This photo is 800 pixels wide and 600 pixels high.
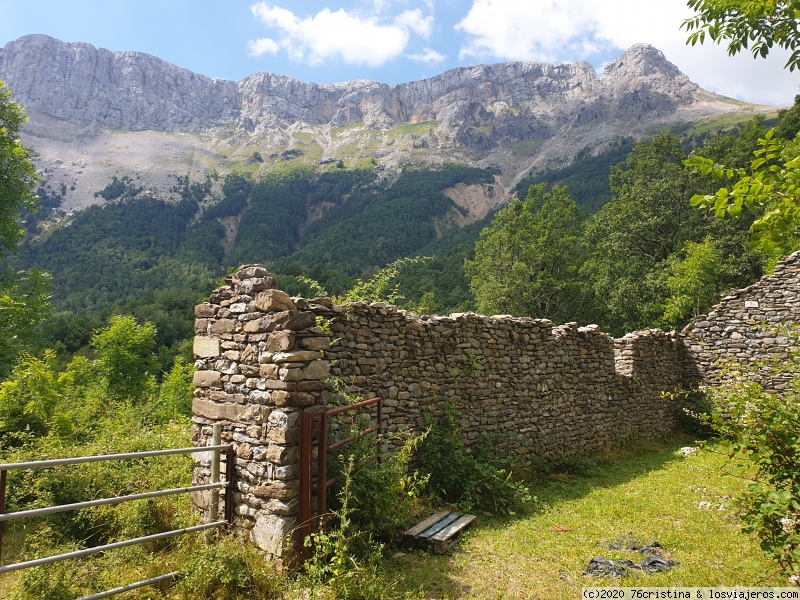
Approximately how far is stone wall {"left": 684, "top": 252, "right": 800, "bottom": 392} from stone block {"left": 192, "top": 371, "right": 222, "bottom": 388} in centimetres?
1187

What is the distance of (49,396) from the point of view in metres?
10.1

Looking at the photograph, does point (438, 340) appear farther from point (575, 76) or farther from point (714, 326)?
point (575, 76)

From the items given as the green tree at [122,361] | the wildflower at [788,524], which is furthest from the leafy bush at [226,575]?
the green tree at [122,361]

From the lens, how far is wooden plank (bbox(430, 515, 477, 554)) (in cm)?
507

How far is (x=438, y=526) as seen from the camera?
216 inches

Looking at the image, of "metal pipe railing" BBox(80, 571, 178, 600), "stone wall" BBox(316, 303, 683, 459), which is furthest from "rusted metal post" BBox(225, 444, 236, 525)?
"stone wall" BBox(316, 303, 683, 459)

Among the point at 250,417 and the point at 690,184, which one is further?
the point at 690,184

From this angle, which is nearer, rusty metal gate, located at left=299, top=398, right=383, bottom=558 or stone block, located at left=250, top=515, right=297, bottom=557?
stone block, located at left=250, top=515, right=297, bottom=557

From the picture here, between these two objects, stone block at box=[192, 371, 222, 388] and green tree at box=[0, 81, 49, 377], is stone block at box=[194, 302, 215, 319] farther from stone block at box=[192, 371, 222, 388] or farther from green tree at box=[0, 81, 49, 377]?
green tree at box=[0, 81, 49, 377]

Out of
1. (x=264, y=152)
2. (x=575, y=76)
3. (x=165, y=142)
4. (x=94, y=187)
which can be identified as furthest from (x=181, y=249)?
(x=575, y=76)

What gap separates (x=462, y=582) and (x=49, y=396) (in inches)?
396

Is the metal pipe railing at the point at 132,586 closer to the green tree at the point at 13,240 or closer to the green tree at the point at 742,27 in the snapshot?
the green tree at the point at 742,27

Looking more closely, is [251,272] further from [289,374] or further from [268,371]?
[289,374]

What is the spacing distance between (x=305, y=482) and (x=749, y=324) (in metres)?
12.6
